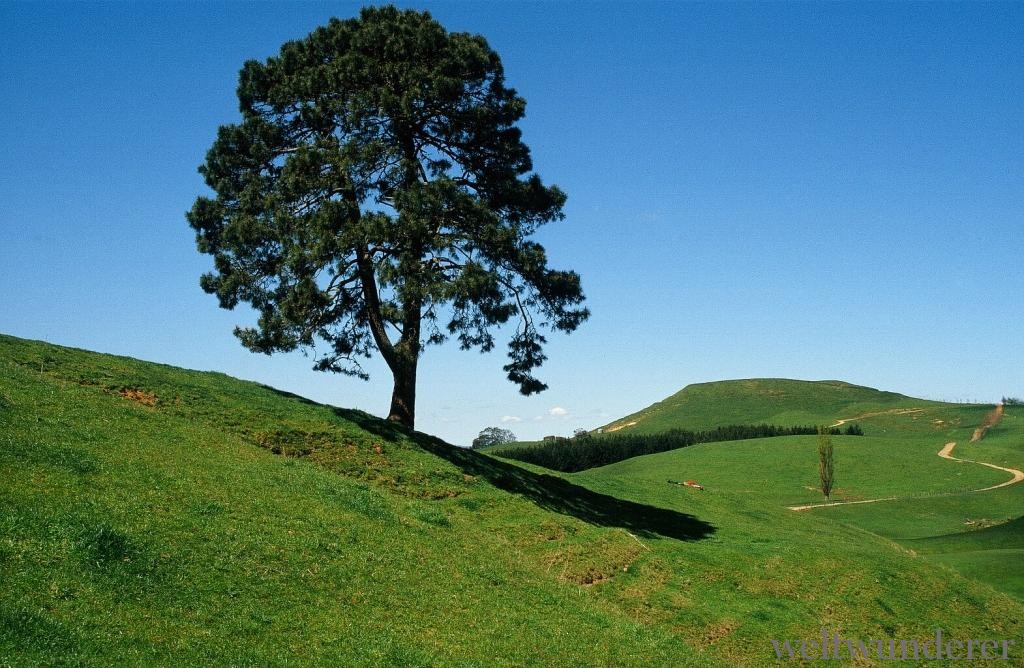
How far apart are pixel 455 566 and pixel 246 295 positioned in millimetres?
19216

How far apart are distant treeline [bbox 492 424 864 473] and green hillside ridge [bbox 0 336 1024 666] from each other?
86778 mm

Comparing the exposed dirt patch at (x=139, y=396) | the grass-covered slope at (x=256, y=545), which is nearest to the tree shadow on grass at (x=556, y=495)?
the grass-covered slope at (x=256, y=545)

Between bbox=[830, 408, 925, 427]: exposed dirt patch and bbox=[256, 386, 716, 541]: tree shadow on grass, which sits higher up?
bbox=[830, 408, 925, 427]: exposed dirt patch

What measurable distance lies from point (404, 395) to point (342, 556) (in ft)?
55.6

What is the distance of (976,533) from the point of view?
159ft

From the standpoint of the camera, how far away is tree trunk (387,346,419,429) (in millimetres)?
33531

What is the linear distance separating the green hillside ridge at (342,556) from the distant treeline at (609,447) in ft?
285

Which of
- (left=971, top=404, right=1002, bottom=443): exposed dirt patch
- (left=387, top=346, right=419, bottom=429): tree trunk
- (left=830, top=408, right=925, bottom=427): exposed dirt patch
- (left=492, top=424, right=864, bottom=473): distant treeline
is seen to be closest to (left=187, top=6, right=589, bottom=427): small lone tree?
(left=387, top=346, right=419, bottom=429): tree trunk

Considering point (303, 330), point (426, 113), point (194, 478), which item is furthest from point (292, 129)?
point (194, 478)

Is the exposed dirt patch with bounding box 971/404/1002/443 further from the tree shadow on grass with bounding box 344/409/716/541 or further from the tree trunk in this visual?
the tree trunk

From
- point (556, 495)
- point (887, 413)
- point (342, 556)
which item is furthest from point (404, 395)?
point (887, 413)

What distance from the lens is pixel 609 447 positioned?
13050 cm

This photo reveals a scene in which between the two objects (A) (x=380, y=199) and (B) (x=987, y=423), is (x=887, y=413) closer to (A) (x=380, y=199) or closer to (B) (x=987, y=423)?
(B) (x=987, y=423)

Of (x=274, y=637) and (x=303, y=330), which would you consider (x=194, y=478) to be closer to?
(x=274, y=637)
